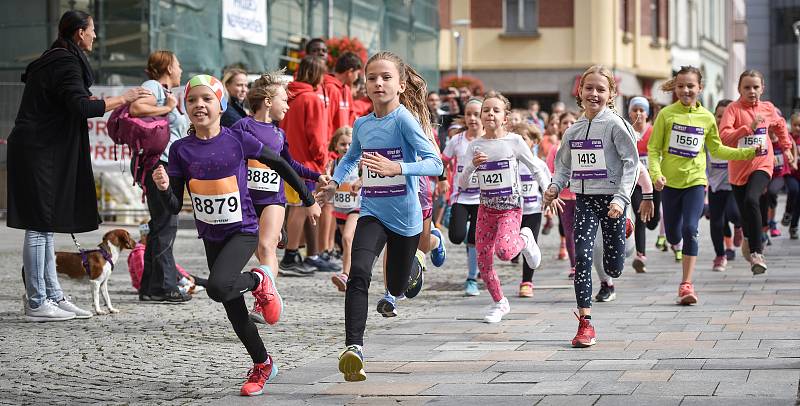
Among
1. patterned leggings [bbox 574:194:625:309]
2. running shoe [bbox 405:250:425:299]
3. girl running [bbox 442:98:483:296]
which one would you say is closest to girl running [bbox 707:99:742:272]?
girl running [bbox 442:98:483:296]

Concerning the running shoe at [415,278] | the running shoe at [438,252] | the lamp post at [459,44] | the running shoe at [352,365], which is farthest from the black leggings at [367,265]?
the lamp post at [459,44]

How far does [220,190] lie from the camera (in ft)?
23.0

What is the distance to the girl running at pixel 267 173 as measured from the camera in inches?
378

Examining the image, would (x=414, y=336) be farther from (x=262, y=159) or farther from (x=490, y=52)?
(x=490, y=52)

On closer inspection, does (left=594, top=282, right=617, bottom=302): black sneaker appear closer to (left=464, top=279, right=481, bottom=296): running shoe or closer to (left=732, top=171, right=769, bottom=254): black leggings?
(left=464, top=279, right=481, bottom=296): running shoe

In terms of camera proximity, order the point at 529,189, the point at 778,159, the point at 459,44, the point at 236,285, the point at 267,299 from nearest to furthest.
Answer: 1. the point at 236,285
2. the point at 267,299
3. the point at 529,189
4. the point at 778,159
5. the point at 459,44

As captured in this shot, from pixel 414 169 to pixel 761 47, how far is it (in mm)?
90341

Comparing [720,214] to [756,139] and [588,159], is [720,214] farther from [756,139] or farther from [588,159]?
[588,159]

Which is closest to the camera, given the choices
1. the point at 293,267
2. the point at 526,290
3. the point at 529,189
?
the point at 526,290

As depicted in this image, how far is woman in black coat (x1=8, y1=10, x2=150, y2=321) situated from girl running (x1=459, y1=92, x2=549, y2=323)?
113 inches

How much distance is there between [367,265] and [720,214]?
739cm

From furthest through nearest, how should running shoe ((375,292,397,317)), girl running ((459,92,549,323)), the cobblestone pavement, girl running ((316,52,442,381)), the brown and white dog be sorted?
girl running ((459,92,549,323)) → the brown and white dog → running shoe ((375,292,397,317)) → girl running ((316,52,442,381)) → the cobblestone pavement

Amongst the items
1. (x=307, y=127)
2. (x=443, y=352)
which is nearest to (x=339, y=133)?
(x=307, y=127)

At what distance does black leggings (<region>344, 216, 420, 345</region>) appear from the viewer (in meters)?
6.87
